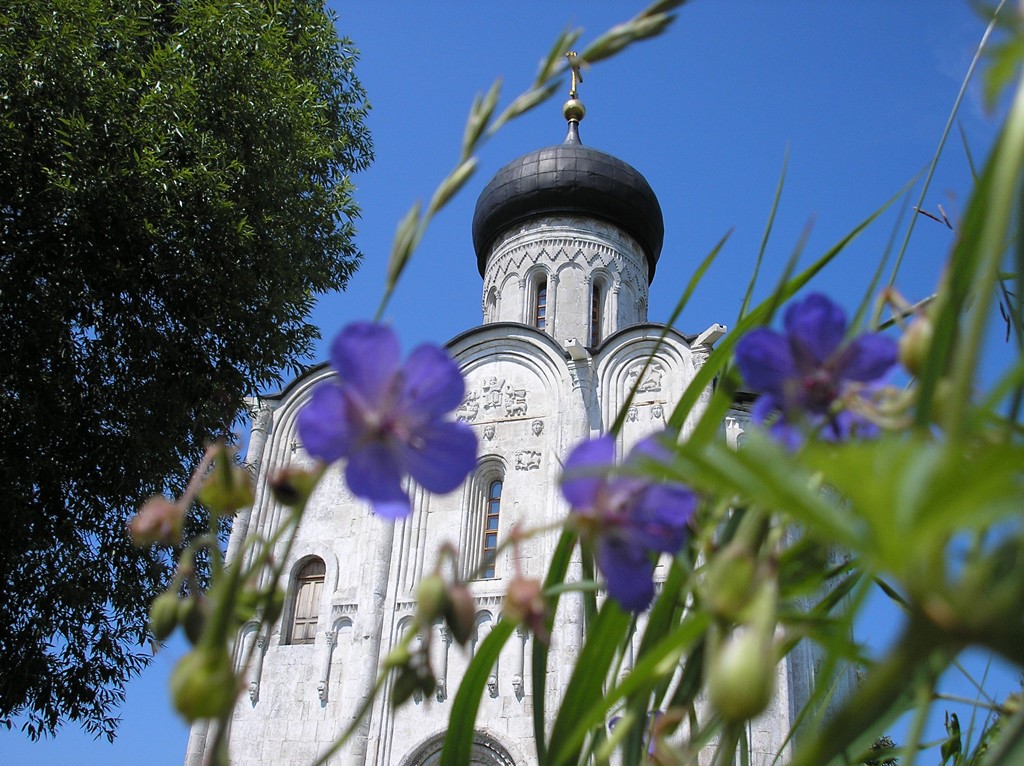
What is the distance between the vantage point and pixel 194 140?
8203 mm

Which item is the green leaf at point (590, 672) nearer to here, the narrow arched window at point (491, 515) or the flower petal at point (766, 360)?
the flower petal at point (766, 360)

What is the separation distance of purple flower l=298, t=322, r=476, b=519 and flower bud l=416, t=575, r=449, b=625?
56mm

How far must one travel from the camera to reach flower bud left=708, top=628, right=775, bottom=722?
344mm

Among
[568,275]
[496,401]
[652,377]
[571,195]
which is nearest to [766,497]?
[652,377]

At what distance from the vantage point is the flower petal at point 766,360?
555mm

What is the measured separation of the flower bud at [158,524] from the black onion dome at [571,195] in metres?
15.2

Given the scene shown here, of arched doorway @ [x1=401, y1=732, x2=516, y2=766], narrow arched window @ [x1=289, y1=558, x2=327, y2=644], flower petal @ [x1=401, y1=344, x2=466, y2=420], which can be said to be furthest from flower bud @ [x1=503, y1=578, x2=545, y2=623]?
narrow arched window @ [x1=289, y1=558, x2=327, y2=644]

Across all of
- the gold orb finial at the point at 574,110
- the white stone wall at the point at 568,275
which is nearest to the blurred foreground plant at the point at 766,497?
the white stone wall at the point at 568,275

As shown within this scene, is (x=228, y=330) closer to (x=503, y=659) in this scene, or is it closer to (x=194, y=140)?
(x=194, y=140)

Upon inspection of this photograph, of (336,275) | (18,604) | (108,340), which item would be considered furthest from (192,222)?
(18,604)

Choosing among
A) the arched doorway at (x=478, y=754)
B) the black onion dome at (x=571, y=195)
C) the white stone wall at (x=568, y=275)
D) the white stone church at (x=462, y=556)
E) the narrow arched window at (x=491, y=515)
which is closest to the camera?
the arched doorway at (x=478, y=754)

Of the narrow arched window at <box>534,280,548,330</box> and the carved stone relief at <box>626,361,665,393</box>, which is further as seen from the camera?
the narrow arched window at <box>534,280,548,330</box>

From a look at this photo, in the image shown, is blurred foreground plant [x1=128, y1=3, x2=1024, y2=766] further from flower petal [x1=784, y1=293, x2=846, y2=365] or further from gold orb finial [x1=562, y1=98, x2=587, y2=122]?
gold orb finial [x1=562, y1=98, x2=587, y2=122]

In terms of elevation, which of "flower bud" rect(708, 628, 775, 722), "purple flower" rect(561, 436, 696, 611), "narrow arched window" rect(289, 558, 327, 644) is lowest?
"flower bud" rect(708, 628, 775, 722)
